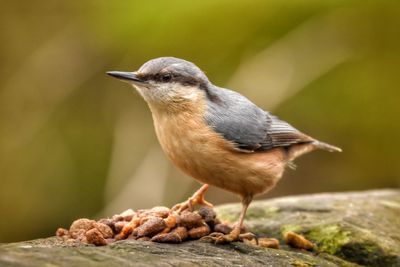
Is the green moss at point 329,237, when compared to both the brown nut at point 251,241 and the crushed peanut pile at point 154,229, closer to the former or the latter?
the crushed peanut pile at point 154,229

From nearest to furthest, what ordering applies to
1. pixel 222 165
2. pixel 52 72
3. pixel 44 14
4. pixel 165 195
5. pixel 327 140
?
pixel 222 165 < pixel 165 195 < pixel 327 140 < pixel 52 72 < pixel 44 14

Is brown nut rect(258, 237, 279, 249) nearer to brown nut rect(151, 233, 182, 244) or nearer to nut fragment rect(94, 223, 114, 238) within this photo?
brown nut rect(151, 233, 182, 244)

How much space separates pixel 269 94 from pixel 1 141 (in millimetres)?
2262

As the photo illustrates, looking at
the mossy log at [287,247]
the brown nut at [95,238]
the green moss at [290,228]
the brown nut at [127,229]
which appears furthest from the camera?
the green moss at [290,228]

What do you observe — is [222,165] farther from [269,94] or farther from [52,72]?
[52,72]

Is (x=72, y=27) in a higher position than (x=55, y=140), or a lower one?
higher

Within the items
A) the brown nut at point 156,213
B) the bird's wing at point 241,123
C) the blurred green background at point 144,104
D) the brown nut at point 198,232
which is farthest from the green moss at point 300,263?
the blurred green background at point 144,104

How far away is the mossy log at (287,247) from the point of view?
2354 millimetres

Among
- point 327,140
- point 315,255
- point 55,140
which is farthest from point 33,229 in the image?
point 315,255

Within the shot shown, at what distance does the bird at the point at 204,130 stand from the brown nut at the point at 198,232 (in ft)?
0.19

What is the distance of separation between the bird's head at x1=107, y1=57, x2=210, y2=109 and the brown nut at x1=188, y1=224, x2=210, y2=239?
2.30 ft

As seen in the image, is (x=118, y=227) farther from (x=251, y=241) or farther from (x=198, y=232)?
(x=251, y=241)

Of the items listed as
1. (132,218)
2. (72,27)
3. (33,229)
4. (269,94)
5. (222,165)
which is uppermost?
(72,27)

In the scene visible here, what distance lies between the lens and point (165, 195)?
501cm
